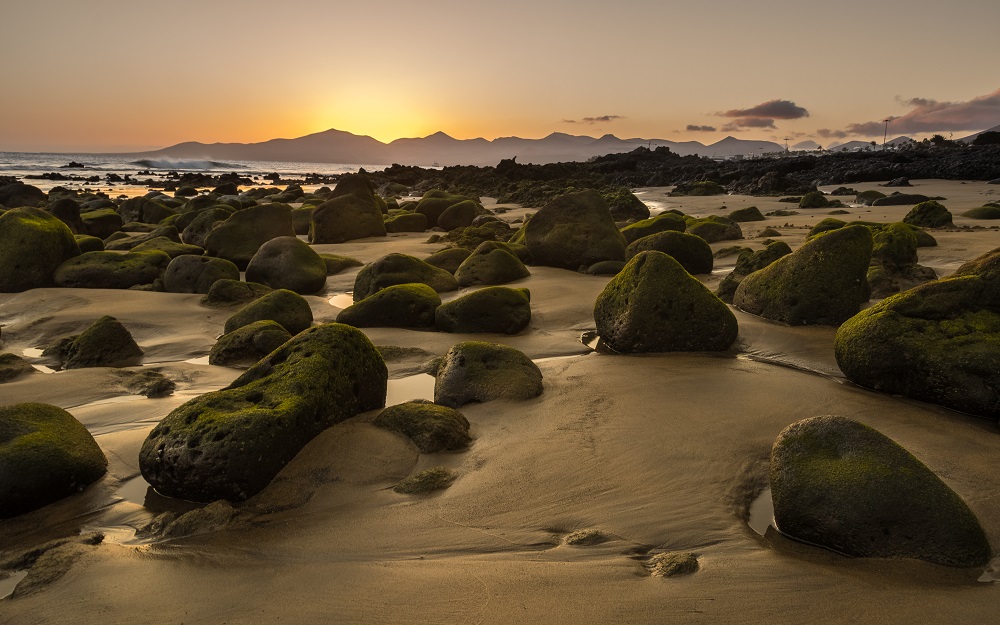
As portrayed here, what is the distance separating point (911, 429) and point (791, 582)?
2.25 metres

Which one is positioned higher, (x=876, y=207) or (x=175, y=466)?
(x=876, y=207)

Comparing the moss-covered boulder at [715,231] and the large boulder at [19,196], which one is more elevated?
the large boulder at [19,196]

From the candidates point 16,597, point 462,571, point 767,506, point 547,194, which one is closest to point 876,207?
point 547,194

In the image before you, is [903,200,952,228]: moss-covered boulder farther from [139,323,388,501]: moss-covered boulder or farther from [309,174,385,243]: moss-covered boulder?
[139,323,388,501]: moss-covered boulder

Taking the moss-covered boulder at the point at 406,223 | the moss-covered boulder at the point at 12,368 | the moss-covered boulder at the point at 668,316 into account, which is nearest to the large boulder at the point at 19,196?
the moss-covered boulder at the point at 406,223

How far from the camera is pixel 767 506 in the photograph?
3.68 m

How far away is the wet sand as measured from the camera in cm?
279

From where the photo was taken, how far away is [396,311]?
26.0ft

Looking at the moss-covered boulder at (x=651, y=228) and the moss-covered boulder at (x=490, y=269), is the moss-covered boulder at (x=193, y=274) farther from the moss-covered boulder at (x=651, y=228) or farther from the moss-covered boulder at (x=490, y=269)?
the moss-covered boulder at (x=651, y=228)

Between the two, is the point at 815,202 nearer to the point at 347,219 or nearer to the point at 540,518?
the point at 347,219

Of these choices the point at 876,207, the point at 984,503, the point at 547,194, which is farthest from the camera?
the point at 547,194

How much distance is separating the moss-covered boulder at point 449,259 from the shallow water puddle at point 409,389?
500 centimetres

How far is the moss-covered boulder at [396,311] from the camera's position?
7879mm

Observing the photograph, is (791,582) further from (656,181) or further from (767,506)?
(656,181)
